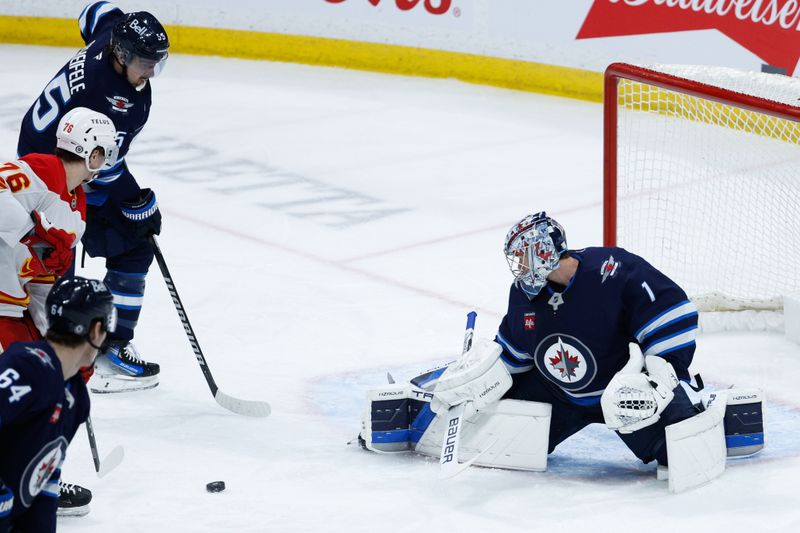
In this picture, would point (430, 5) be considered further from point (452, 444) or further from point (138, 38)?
point (452, 444)

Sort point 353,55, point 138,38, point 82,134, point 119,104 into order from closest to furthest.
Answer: point 82,134
point 138,38
point 119,104
point 353,55

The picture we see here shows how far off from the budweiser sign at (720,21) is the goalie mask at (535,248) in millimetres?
3356

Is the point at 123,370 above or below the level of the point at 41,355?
Result: below

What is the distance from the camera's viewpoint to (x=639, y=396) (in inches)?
122

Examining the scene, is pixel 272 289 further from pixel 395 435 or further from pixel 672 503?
pixel 672 503

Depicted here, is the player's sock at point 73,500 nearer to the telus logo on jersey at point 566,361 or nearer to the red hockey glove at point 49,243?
the red hockey glove at point 49,243

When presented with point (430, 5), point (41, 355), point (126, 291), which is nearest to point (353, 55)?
point (430, 5)

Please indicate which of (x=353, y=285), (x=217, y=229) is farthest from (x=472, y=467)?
(x=217, y=229)

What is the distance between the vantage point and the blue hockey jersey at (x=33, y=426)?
2.12 m

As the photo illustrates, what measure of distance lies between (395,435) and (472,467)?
226 mm

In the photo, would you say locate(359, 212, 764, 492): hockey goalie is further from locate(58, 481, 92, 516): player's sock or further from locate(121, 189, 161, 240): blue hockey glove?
locate(121, 189, 161, 240): blue hockey glove

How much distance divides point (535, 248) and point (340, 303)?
1.79 m

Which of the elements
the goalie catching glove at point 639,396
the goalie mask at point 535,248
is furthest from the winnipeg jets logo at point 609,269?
the goalie catching glove at point 639,396

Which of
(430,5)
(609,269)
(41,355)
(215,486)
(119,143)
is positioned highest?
(430,5)
